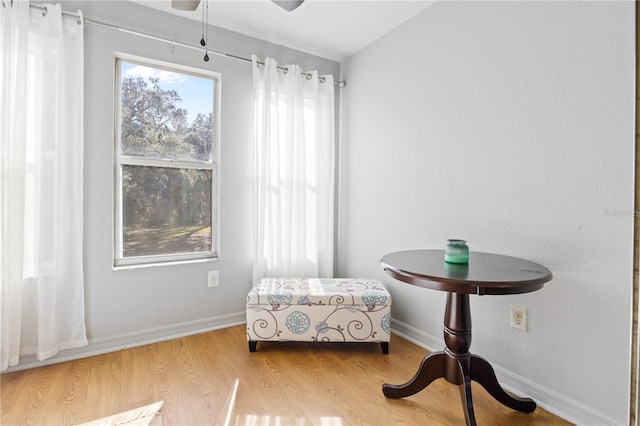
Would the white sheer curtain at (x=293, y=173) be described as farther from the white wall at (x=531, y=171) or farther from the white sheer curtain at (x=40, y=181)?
the white sheer curtain at (x=40, y=181)

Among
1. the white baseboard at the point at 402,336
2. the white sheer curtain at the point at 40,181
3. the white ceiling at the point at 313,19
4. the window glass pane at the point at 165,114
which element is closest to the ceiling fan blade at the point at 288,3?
the white ceiling at the point at 313,19

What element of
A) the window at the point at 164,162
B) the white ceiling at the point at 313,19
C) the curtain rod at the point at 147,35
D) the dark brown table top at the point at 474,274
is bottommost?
the dark brown table top at the point at 474,274

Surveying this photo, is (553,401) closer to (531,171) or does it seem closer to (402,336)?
(402,336)

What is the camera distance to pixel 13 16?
1793 mm

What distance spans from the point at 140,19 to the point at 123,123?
716 millimetres

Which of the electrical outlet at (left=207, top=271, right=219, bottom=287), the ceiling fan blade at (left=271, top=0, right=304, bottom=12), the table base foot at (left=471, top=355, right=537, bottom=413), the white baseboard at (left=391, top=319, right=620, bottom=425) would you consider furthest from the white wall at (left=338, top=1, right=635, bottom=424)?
the electrical outlet at (left=207, top=271, right=219, bottom=287)

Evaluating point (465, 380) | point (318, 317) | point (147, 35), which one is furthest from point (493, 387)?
point (147, 35)

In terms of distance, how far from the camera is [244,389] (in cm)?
172

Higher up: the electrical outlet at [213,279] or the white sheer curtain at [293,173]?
the white sheer curtain at [293,173]

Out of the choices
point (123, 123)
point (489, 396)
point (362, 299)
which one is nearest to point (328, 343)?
point (362, 299)

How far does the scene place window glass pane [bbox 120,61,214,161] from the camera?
224 centimetres

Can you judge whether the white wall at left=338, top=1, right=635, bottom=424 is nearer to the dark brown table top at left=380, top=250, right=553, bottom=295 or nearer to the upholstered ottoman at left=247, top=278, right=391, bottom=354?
the dark brown table top at left=380, top=250, right=553, bottom=295

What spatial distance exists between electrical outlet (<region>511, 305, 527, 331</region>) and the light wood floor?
394 mm

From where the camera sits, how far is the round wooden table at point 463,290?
1233mm
